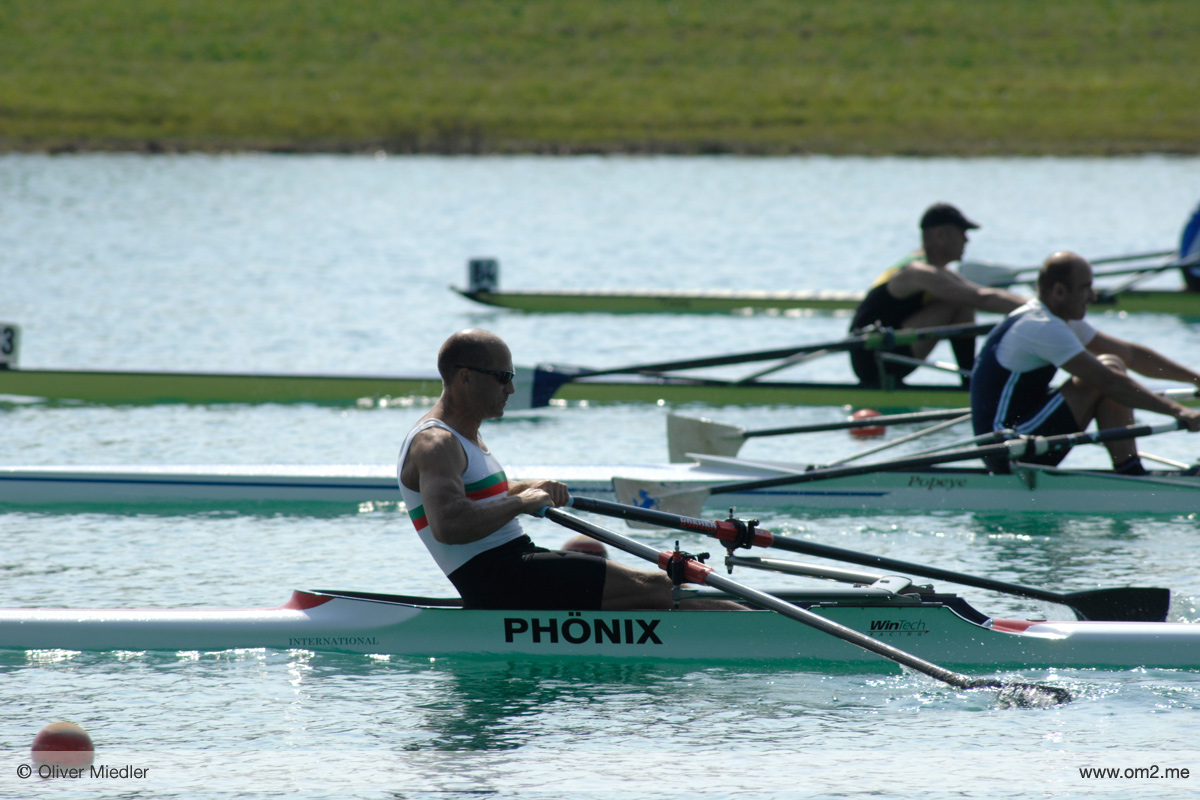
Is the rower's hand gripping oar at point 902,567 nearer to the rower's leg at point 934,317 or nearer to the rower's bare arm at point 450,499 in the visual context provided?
the rower's bare arm at point 450,499

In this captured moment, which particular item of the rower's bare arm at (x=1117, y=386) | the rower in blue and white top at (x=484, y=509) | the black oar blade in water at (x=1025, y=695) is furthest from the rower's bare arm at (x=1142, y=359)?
the rower in blue and white top at (x=484, y=509)

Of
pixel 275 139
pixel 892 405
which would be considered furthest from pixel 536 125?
pixel 892 405

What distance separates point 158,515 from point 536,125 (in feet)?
130

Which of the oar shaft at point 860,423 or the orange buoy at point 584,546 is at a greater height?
the oar shaft at point 860,423

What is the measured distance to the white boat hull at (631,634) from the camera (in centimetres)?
567

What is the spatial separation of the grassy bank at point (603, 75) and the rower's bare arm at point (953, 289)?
111 feet

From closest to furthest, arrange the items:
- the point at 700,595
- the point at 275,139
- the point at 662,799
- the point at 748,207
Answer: the point at 662,799, the point at 700,595, the point at 748,207, the point at 275,139

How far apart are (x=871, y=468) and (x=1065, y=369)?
3.43 ft

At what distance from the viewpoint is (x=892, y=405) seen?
10984 millimetres

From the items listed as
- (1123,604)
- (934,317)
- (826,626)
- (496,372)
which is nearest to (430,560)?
(496,372)

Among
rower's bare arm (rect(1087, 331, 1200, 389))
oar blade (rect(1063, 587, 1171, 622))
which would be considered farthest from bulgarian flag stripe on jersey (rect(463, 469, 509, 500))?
rower's bare arm (rect(1087, 331, 1200, 389))

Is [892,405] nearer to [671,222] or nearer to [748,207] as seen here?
[671,222]

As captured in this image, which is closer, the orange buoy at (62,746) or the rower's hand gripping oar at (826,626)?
the orange buoy at (62,746)

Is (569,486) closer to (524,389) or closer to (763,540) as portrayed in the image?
(524,389)
